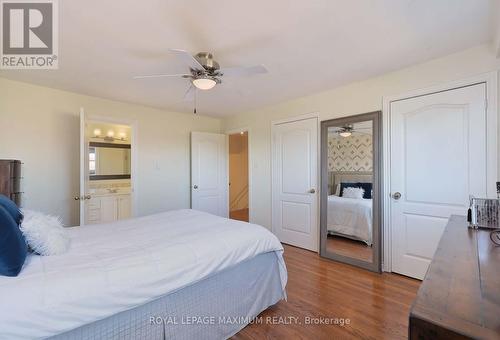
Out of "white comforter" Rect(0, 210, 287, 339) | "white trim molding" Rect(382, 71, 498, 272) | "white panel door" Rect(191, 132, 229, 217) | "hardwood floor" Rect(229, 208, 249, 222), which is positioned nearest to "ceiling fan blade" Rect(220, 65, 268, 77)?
"white comforter" Rect(0, 210, 287, 339)

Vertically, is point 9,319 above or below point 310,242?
above

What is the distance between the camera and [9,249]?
3.86 feet

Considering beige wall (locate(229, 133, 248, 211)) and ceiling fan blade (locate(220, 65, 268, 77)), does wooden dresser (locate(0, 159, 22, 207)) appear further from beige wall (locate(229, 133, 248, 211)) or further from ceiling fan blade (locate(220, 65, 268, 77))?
beige wall (locate(229, 133, 248, 211))

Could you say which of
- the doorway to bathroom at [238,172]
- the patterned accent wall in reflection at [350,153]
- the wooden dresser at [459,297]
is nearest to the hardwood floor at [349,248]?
the patterned accent wall in reflection at [350,153]

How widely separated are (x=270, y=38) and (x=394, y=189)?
7.14 ft

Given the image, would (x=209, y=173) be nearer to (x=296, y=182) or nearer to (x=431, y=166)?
(x=296, y=182)

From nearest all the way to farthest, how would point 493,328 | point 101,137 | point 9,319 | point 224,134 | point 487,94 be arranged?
point 493,328 → point 9,319 → point 487,94 → point 101,137 → point 224,134

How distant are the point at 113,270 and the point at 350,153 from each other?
294 centimetres

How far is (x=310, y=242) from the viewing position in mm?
3645

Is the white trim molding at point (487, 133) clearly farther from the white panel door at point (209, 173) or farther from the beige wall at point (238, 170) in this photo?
the beige wall at point (238, 170)

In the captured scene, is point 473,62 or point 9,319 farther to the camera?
point 473,62

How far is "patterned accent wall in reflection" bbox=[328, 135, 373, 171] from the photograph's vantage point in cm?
302

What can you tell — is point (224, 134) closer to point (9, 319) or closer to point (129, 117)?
point (129, 117)

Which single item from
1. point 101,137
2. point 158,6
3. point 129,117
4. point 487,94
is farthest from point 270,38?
point 101,137
